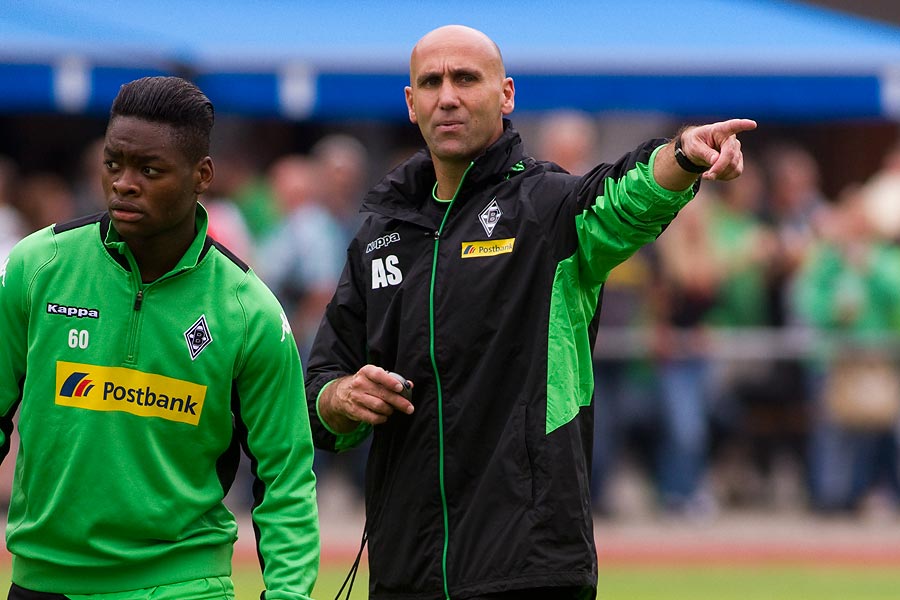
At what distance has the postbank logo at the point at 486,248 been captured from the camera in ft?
17.0

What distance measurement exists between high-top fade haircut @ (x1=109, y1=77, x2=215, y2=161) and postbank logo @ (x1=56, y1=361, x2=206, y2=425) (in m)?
0.61

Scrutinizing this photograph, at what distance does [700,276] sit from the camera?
1316 cm

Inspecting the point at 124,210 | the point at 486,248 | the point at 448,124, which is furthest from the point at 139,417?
the point at 448,124

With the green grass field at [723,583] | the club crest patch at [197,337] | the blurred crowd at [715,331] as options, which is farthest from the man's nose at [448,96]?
the blurred crowd at [715,331]

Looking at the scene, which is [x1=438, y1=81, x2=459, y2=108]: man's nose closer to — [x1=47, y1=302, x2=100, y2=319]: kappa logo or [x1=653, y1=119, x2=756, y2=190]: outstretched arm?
[x1=653, y1=119, x2=756, y2=190]: outstretched arm

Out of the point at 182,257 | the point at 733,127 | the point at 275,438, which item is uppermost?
the point at 733,127

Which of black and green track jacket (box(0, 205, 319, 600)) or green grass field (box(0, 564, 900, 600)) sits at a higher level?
black and green track jacket (box(0, 205, 319, 600))

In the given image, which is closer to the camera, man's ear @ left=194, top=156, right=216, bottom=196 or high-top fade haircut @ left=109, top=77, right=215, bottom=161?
high-top fade haircut @ left=109, top=77, right=215, bottom=161

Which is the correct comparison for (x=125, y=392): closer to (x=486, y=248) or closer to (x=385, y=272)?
(x=385, y=272)

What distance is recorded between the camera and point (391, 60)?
13789 mm

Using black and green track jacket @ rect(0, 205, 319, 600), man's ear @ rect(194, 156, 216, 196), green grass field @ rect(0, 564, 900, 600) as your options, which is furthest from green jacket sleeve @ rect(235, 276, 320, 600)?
green grass field @ rect(0, 564, 900, 600)

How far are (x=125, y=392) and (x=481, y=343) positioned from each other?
3.70 feet

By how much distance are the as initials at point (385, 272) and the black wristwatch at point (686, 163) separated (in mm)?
1008

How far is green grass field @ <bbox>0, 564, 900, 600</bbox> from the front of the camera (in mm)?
10422
